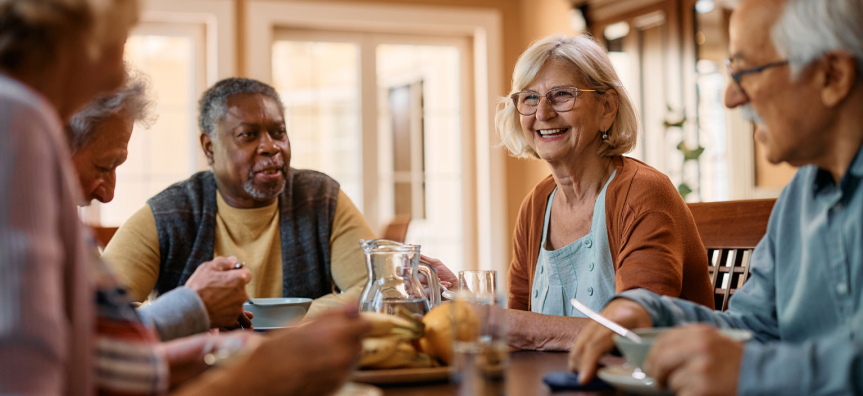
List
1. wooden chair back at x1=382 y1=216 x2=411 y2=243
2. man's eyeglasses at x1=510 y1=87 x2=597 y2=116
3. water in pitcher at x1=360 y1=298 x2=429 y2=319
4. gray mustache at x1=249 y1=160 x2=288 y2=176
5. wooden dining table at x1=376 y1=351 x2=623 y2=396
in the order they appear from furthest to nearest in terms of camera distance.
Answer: wooden chair back at x1=382 y1=216 x2=411 y2=243
gray mustache at x1=249 y1=160 x2=288 y2=176
man's eyeglasses at x1=510 y1=87 x2=597 y2=116
water in pitcher at x1=360 y1=298 x2=429 y2=319
wooden dining table at x1=376 y1=351 x2=623 y2=396

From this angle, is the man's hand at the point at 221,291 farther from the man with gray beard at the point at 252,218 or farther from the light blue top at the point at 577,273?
the light blue top at the point at 577,273

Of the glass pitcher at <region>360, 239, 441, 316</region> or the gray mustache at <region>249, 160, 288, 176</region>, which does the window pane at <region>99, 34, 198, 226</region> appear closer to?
the gray mustache at <region>249, 160, 288, 176</region>

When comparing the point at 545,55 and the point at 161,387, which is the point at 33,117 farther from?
the point at 545,55

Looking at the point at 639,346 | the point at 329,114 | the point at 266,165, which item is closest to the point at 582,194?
the point at 266,165

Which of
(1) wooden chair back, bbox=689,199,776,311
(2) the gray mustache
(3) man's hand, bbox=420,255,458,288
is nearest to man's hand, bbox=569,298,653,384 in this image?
(1) wooden chair back, bbox=689,199,776,311

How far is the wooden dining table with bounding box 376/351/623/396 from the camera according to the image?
878 mm

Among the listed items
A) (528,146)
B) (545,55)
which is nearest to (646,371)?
(545,55)

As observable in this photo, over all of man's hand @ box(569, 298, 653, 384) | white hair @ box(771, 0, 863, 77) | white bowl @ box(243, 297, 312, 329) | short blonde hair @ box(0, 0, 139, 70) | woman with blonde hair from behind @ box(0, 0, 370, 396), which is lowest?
white bowl @ box(243, 297, 312, 329)

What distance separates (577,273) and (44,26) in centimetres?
138

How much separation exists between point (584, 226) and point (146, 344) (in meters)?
1.30

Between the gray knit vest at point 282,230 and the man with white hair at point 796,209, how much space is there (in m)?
1.19

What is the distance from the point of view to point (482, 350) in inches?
31.0

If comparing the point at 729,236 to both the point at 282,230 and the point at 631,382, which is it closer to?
the point at 631,382

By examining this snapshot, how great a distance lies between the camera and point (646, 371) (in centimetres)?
83
